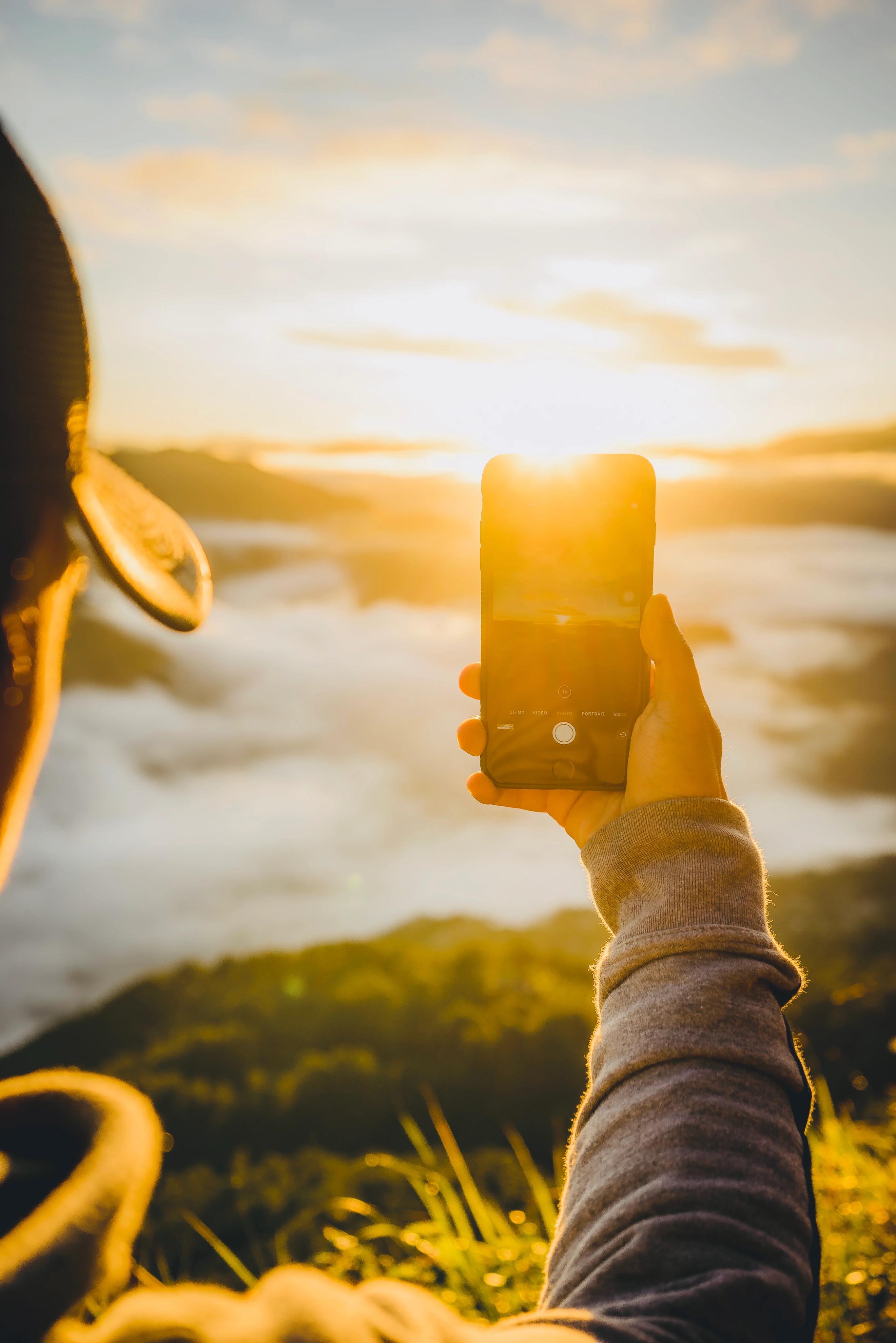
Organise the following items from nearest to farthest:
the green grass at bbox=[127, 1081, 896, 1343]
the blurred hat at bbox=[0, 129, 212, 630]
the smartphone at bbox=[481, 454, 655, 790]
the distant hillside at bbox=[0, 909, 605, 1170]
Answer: the blurred hat at bbox=[0, 129, 212, 630] → the smartphone at bbox=[481, 454, 655, 790] → the green grass at bbox=[127, 1081, 896, 1343] → the distant hillside at bbox=[0, 909, 605, 1170]

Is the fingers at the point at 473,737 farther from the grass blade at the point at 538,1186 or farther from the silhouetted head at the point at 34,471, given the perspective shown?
the grass blade at the point at 538,1186

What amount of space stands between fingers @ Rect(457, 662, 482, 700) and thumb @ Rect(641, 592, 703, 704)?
17.3 inches

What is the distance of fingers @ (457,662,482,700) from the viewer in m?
1.90

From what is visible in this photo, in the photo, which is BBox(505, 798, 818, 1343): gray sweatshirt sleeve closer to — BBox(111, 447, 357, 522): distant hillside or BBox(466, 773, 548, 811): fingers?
BBox(466, 773, 548, 811): fingers

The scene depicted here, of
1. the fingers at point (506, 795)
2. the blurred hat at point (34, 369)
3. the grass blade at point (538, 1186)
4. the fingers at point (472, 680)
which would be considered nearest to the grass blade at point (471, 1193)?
the grass blade at point (538, 1186)

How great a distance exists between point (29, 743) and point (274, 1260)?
3965 millimetres

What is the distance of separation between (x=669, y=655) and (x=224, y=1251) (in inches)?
111

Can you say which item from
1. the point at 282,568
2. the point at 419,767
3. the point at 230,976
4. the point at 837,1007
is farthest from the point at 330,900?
the point at 837,1007

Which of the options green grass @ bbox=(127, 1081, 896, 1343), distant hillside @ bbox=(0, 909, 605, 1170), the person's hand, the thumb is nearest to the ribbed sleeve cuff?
the person's hand

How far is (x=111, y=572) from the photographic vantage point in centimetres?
80

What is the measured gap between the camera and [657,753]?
5.10ft

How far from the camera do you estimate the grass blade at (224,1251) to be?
2.71m

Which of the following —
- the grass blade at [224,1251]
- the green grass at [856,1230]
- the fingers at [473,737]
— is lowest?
the grass blade at [224,1251]

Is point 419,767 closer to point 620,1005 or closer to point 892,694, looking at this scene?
point 892,694
